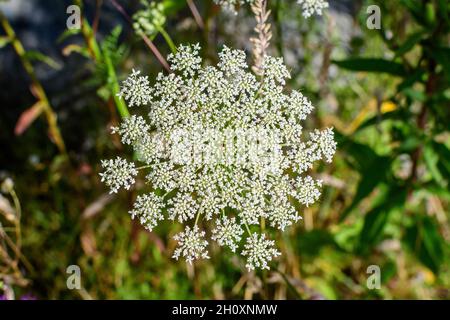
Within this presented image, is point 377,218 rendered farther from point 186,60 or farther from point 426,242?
point 186,60

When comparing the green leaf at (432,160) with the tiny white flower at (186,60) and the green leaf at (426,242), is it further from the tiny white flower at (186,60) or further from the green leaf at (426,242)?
the tiny white flower at (186,60)

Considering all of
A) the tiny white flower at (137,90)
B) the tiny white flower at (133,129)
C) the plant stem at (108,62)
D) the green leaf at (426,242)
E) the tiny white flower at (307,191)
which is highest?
the plant stem at (108,62)

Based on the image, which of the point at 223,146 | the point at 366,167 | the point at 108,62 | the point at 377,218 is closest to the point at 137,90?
the point at 223,146

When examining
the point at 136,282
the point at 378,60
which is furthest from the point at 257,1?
the point at 136,282

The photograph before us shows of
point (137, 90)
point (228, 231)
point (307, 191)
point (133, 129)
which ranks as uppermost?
point (137, 90)

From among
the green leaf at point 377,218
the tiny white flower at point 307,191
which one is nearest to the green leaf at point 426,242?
the green leaf at point 377,218

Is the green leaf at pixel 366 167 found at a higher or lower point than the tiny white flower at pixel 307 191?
higher

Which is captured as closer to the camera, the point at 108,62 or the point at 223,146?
the point at 223,146
